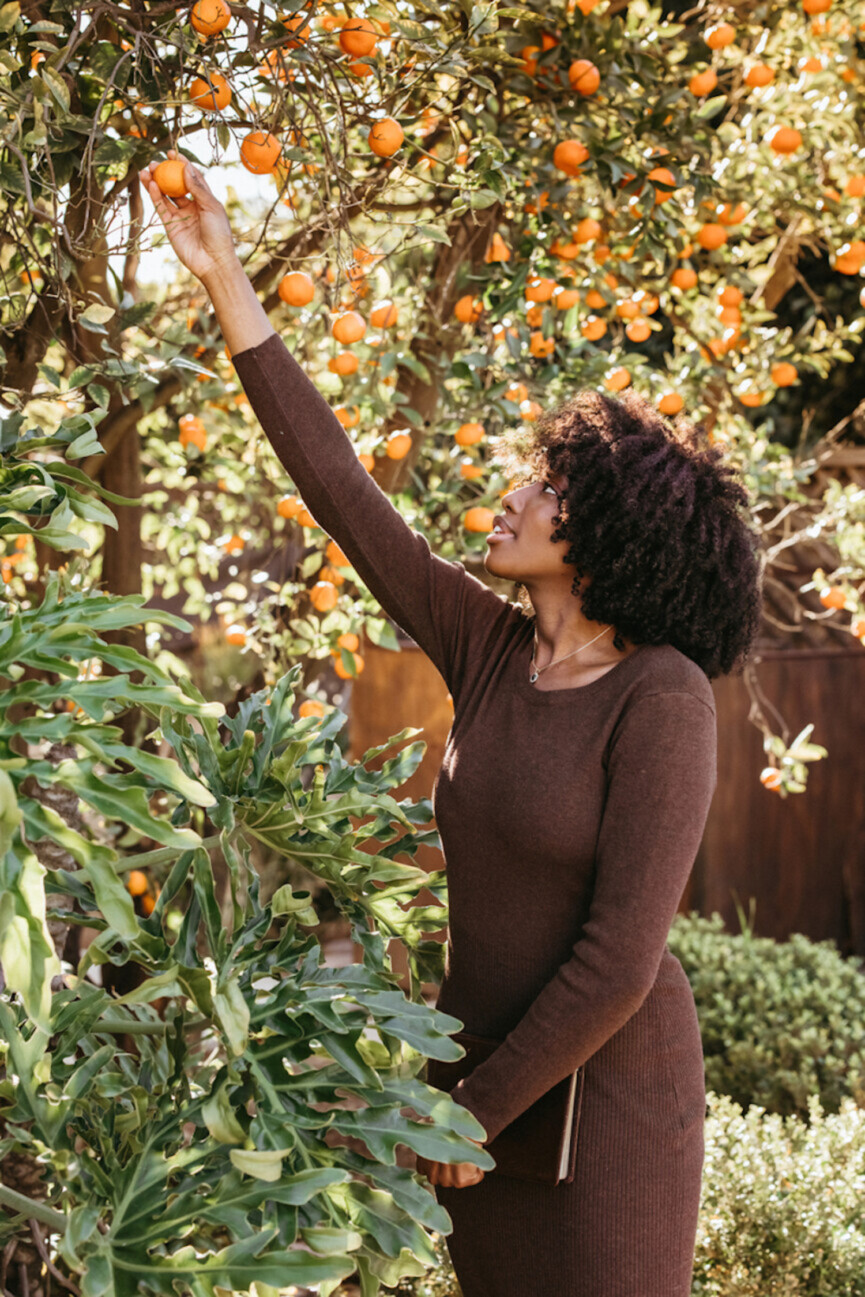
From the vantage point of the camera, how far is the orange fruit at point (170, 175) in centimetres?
143

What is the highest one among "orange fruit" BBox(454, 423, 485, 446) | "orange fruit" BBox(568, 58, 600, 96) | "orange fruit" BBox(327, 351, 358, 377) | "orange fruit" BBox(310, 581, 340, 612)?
"orange fruit" BBox(568, 58, 600, 96)

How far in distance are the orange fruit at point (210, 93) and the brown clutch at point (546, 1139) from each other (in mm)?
1236

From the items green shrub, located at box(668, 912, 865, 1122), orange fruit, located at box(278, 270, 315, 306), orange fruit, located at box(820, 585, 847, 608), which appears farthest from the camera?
green shrub, located at box(668, 912, 865, 1122)

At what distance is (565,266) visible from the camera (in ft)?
8.46

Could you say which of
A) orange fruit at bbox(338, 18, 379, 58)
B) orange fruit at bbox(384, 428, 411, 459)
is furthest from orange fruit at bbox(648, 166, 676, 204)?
orange fruit at bbox(338, 18, 379, 58)

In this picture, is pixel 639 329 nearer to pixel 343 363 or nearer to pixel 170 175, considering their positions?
pixel 343 363

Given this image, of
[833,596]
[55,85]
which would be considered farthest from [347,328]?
[833,596]

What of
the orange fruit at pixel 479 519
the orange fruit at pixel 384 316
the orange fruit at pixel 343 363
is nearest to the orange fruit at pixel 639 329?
the orange fruit at pixel 479 519

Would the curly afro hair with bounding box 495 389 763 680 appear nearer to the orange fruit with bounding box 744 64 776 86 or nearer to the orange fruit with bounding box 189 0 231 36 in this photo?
the orange fruit with bounding box 189 0 231 36

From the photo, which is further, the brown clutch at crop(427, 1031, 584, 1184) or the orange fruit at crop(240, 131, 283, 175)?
the orange fruit at crop(240, 131, 283, 175)

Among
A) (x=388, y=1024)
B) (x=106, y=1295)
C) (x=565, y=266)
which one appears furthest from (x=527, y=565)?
(x=565, y=266)

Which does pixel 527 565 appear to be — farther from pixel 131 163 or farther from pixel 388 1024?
pixel 131 163

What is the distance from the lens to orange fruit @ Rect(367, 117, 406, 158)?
63.2 inches

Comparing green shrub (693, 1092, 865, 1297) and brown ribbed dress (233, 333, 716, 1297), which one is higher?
brown ribbed dress (233, 333, 716, 1297)
